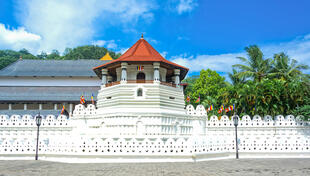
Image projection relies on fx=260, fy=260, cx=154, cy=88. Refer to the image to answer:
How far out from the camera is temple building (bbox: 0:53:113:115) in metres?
34.7

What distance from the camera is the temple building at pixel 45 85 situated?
1366 inches

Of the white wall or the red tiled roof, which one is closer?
the red tiled roof

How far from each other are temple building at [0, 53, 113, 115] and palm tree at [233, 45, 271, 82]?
808 inches

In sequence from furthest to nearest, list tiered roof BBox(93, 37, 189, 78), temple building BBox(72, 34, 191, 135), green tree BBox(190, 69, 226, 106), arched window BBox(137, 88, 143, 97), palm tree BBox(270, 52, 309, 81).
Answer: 1. green tree BBox(190, 69, 226, 106)
2. palm tree BBox(270, 52, 309, 81)
3. arched window BBox(137, 88, 143, 97)
4. tiered roof BBox(93, 37, 189, 78)
5. temple building BBox(72, 34, 191, 135)

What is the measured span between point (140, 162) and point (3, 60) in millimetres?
69378

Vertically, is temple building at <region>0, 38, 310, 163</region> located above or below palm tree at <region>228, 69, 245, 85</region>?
below

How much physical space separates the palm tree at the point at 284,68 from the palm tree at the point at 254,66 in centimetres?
102

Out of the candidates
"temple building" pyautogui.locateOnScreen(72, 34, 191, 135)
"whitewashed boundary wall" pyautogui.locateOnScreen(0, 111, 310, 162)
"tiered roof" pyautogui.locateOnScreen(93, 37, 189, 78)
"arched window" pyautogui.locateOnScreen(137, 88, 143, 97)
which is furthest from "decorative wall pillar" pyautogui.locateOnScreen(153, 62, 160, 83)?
"whitewashed boundary wall" pyautogui.locateOnScreen(0, 111, 310, 162)

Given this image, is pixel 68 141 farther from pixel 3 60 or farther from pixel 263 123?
pixel 3 60

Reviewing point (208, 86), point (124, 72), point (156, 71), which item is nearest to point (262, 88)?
point (156, 71)

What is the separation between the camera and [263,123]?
67.2 ft

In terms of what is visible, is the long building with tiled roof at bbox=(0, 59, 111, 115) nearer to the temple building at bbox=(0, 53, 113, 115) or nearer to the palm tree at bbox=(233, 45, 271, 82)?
the temple building at bbox=(0, 53, 113, 115)

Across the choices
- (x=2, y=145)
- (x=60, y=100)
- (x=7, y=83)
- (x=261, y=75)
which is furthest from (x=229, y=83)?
(x=7, y=83)

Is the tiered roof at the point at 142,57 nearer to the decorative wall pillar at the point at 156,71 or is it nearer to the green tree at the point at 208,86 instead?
the decorative wall pillar at the point at 156,71
